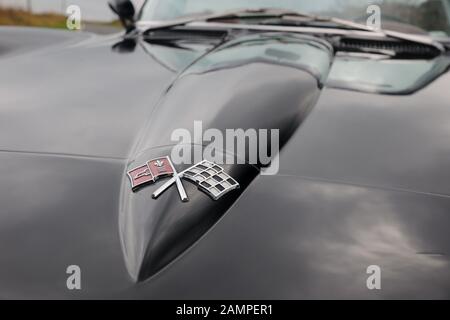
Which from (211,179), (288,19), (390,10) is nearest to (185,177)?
(211,179)

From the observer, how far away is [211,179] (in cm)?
123

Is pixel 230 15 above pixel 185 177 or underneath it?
above

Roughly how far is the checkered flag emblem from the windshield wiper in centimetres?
129

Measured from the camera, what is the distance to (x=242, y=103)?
156 cm

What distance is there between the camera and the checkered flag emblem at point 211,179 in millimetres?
1203

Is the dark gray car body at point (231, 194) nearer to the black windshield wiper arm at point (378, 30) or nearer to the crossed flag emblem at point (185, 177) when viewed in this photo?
the crossed flag emblem at point (185, 177)

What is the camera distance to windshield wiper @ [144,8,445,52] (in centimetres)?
230

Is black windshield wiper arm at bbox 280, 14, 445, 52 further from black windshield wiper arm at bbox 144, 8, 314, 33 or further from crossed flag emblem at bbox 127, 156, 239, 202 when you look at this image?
crossed flag emblem at bbox 127, 156, 239, 202

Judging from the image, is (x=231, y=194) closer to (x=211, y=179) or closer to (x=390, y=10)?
(x=211, y=179)

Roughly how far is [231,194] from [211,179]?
5 cm
